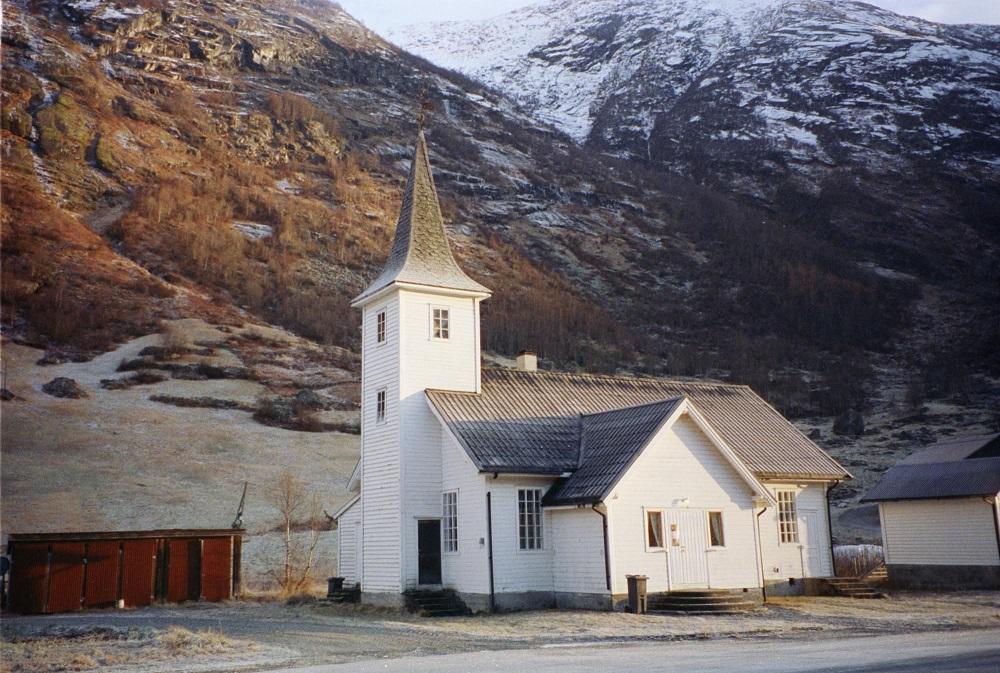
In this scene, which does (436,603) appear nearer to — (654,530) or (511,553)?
(511,553)

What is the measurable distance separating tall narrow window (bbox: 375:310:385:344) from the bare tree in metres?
8.95

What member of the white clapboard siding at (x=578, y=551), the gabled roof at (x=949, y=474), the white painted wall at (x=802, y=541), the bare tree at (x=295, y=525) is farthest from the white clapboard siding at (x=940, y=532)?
the bare tree at (x=295, y=525)

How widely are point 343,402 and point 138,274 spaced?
30.2 meters

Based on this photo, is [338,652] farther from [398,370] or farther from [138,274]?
[138,274]

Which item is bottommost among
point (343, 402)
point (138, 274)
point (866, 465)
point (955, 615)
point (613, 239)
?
point (955, 615)

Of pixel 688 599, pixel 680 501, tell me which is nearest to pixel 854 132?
pixel 680 501

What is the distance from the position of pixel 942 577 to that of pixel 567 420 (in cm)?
1323

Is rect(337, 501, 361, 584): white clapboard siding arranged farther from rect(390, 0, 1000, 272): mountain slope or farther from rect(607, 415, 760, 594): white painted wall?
rect(390, 0, 1000, 272): mountain slope

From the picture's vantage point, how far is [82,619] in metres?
23.1

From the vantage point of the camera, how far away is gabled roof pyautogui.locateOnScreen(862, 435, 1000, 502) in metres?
29.0

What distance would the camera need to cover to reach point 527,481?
24094 millimetres

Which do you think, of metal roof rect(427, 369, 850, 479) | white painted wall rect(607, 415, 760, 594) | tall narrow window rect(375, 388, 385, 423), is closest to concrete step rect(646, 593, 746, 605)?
white painted wall rect(607, 415, 760, 594)

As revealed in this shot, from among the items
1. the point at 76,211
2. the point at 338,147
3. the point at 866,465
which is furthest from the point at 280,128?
the point at 866,465

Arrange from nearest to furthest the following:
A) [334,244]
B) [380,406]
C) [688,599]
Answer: [688,599] < [380,406] < [334,244]
